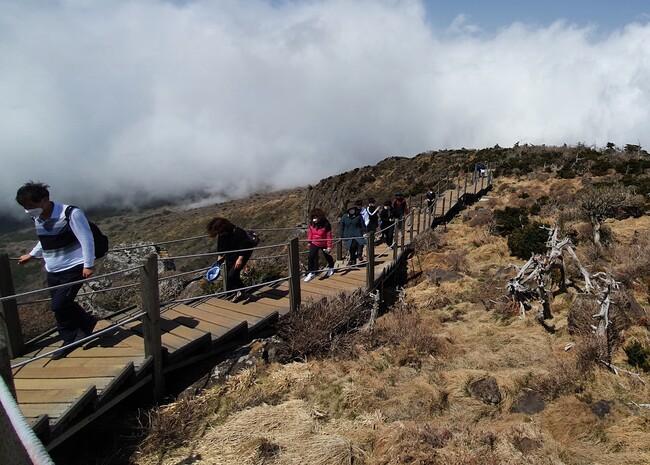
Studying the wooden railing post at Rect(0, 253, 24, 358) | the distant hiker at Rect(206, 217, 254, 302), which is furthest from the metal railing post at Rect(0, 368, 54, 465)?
the distant hiker at Rect(206, 217, 254, 302)

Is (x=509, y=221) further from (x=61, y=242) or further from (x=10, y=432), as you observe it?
(x=10, y=432)

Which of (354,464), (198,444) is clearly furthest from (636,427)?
(198,444)

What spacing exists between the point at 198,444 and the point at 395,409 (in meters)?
2.00

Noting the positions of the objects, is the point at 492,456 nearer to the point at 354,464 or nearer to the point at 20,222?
the point at 354,464

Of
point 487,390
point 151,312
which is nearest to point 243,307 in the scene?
point 151,312

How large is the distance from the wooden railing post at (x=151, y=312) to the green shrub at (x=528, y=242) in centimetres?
910

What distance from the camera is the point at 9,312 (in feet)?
15.1

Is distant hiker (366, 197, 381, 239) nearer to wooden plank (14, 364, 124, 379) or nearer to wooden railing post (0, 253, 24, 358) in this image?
wooden plank (14, 364, 124, 379)

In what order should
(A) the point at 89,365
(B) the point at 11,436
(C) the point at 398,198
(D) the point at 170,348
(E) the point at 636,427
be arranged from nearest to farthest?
1. (B) the point at 11,436
2. (E) the point at 636,427
3. (A) the point at 89,365
4. (D) the point at 170,348
5. (C) the point at 398,198

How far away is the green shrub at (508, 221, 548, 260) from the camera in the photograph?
10664 millimetres

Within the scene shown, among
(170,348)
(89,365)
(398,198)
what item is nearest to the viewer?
(89,365)

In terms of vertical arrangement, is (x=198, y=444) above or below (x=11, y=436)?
below

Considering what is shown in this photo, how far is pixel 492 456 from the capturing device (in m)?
3.61

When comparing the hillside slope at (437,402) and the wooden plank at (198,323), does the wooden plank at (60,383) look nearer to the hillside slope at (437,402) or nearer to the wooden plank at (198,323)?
the hillside slope at (437,402)
